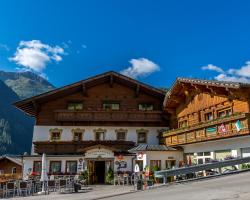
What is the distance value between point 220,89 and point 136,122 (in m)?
10.2

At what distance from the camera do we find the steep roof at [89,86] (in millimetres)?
31000

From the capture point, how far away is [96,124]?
31250mm

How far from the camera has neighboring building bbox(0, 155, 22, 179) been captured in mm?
36656

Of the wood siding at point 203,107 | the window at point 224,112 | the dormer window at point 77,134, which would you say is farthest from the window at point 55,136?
the window at point 224,112

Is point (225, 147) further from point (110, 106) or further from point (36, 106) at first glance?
point (36, 106)

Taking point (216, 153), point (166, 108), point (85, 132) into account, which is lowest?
point (216, 153)

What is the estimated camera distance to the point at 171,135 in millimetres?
27875

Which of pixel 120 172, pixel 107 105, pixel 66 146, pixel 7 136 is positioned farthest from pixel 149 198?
pixel 7 136

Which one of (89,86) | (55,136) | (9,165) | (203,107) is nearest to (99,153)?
(55,136)

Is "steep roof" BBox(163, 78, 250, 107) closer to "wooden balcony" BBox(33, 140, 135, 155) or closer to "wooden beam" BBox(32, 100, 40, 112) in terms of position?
"wooden balcony" BBox(33, 140, 135, 155)

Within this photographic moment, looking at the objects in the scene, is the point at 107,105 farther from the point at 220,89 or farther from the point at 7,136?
the point at 7,136

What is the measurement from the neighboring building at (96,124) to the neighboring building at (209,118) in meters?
1.96

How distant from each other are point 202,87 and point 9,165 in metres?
22.3

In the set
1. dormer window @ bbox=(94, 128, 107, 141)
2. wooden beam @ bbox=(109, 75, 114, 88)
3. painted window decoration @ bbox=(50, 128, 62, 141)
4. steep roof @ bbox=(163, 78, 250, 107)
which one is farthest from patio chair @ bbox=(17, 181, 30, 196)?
wooden beam @ bbox=(109, 75, 114, 88)
